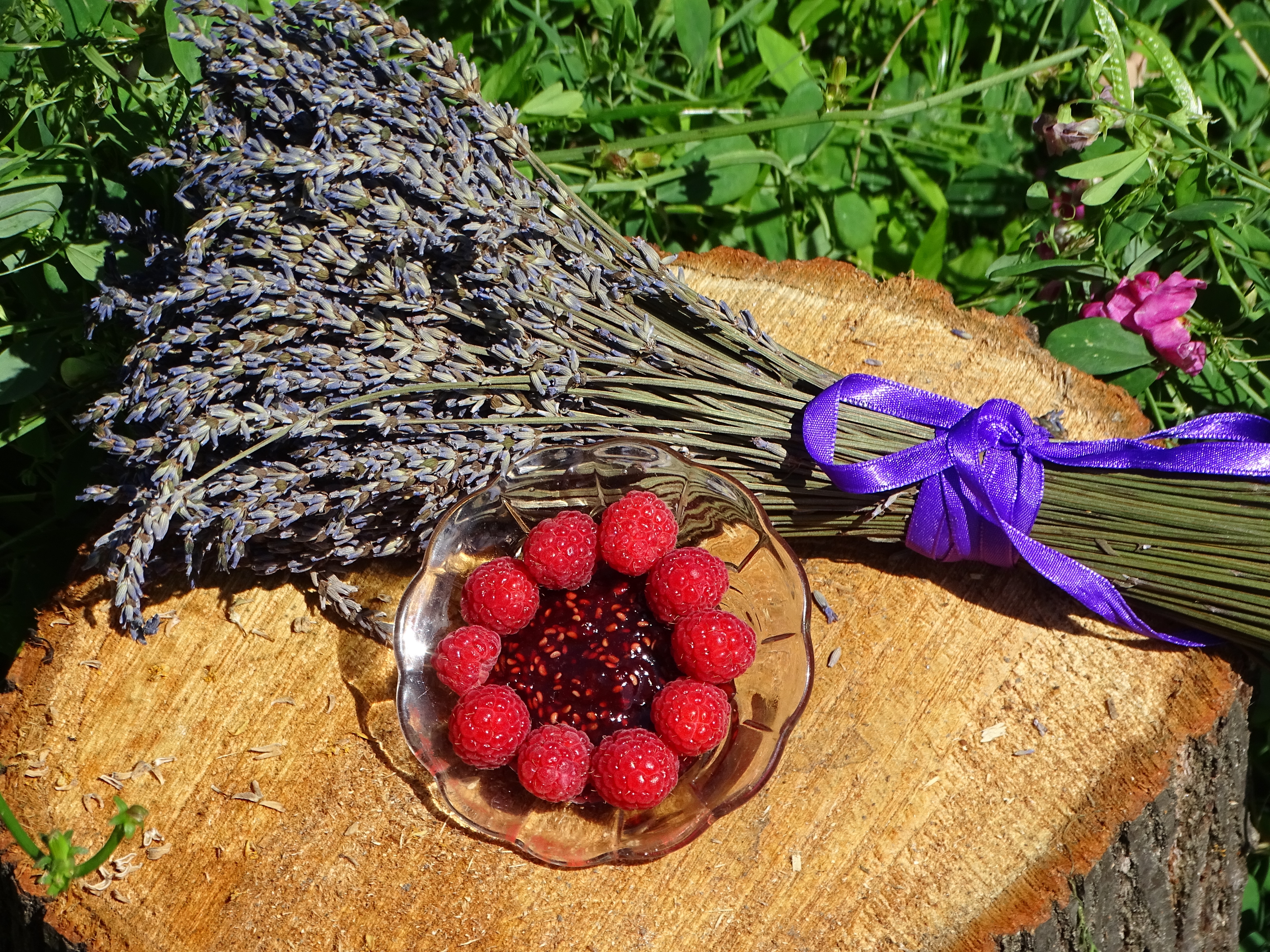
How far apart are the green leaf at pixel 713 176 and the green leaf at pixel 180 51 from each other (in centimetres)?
79

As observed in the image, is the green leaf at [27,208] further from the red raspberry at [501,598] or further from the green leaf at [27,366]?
the red raspberry at [501,598]

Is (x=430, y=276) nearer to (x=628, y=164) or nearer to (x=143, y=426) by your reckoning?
(x=143, y=426)

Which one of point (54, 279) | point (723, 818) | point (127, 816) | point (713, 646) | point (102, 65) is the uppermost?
point (102, 65)

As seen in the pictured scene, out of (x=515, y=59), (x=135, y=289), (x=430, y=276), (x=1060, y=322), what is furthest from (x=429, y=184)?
(x=1060, y=322)

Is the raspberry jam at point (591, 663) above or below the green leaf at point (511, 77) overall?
below

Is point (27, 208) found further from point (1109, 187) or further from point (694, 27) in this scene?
point (1109, 187)

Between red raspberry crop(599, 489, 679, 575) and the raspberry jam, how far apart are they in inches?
2.6

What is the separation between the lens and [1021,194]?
6.33ft

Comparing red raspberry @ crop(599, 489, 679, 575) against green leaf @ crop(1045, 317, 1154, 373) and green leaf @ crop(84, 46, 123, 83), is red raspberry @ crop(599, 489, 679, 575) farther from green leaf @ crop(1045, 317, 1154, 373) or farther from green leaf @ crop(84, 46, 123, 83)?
green leaf @ crop(84, 46, 123, 83)

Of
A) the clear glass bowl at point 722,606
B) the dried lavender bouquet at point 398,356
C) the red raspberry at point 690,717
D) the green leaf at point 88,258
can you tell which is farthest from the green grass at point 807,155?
the red raspberry at point 690,717

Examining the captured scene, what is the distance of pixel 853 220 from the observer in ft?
6.01

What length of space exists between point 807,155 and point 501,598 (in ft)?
3.47

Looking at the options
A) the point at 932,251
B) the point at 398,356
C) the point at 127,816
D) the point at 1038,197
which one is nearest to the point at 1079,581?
the point at 1038,197

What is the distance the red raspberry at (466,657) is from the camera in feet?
3.99
